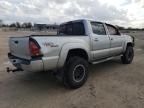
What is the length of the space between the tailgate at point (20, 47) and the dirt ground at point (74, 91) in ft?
3.33

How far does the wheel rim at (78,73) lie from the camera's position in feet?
15.4

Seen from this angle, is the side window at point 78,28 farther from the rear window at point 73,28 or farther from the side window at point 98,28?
the side window at point 98,28

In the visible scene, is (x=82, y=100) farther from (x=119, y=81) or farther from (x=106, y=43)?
(x=106, y=43)

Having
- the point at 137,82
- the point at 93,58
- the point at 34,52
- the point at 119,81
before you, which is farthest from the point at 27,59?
the point at 137,82

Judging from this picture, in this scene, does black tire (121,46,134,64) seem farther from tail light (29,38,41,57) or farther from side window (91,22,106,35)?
tail light (29,38,41,57)

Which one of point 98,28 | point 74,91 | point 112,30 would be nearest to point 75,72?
point 74,91

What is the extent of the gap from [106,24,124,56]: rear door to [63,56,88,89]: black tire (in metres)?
1.81

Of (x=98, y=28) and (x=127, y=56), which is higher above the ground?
(x=98, y=28)

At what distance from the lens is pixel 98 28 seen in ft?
19.0

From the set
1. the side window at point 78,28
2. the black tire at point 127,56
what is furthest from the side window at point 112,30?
the side window at point 78,28

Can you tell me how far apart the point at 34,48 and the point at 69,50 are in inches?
41.6

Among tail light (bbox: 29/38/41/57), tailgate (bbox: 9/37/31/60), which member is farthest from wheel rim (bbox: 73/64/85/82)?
tailgate (bbox: 9/37/31/60)

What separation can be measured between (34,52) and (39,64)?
30 cm

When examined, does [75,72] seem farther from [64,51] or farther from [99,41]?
[99,41]
